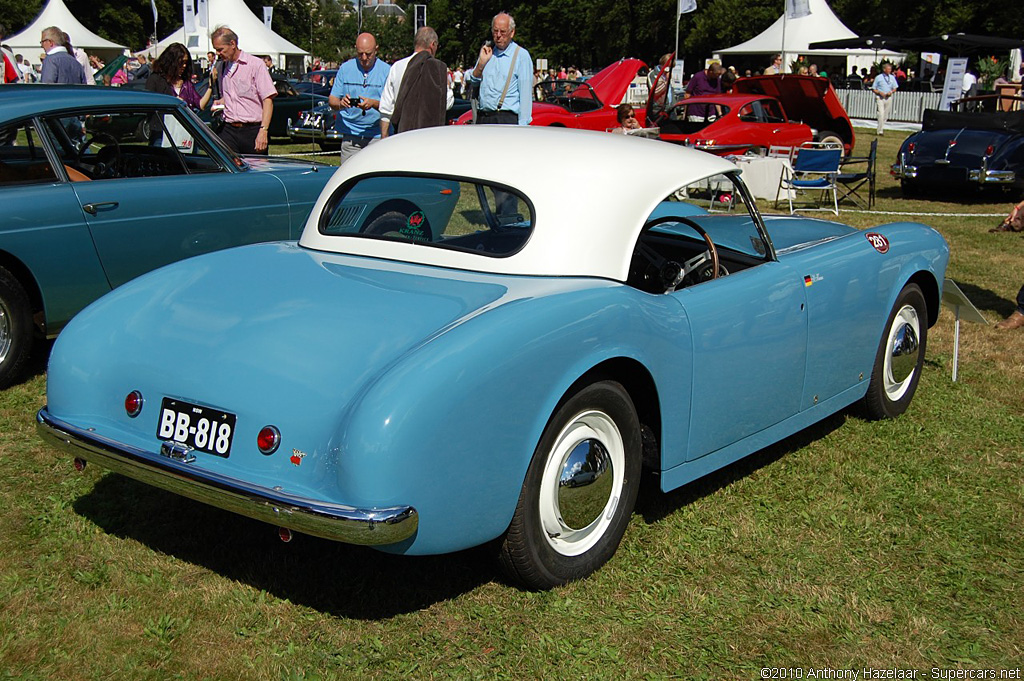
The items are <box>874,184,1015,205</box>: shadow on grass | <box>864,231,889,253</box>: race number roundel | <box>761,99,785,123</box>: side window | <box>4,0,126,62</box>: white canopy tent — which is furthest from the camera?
<box>4,0,126,62</box>: white canopy tent

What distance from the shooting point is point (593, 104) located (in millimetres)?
18938

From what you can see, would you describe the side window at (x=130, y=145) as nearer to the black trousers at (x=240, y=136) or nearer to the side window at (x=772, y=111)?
the black trousers at (x=240, y=136)

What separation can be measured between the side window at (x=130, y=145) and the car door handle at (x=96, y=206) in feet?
1.06

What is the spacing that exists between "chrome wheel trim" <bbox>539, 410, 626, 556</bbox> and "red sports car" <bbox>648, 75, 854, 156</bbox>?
11.1 m

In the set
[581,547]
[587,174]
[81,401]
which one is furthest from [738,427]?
[81,401]

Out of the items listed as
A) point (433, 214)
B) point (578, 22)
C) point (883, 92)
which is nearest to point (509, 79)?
point (433, 214)

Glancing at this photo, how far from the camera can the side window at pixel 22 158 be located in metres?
5.34

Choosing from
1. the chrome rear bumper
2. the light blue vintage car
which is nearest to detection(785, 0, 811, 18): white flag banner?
the light blue vintage car

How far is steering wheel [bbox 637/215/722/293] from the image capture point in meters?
4.08

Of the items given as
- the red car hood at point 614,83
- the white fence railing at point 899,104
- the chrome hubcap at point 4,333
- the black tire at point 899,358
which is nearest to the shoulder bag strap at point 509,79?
the black tire at point 899,358

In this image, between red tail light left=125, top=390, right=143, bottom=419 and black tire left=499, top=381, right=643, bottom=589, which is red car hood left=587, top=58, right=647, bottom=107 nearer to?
black tire left=499, top=381, right=643, bottom=589

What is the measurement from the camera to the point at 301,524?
2.77 metres

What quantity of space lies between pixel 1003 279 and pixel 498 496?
7193 millimetres

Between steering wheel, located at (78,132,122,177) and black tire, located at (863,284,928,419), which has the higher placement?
steering wheel, located at (78,132,122,177)
